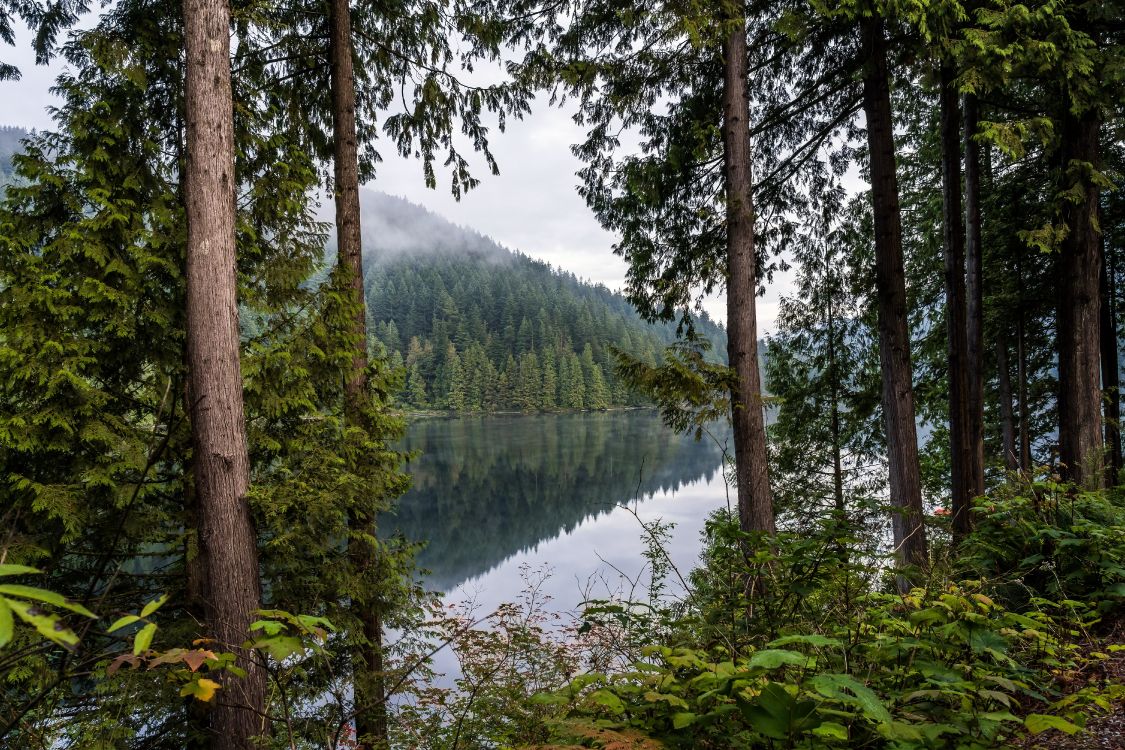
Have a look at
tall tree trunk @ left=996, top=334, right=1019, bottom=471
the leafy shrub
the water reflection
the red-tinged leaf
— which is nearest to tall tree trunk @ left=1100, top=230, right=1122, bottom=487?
tall tree trunk @ left=996, top=334, right=1019, bottom=471

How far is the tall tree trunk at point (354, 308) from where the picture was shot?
14.2 feet

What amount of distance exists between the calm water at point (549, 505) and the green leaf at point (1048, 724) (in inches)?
260

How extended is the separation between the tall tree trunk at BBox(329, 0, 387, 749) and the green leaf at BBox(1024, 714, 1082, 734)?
13.0 ft

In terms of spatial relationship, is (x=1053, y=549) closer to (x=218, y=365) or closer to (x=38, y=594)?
(x=38, y=594)

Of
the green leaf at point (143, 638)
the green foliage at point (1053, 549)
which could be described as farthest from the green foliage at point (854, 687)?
the green leaf at point (143, 638)

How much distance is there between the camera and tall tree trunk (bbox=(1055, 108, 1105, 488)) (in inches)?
218

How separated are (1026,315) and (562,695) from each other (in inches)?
403

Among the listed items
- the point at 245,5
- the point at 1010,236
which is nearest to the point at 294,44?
the point at 245,5

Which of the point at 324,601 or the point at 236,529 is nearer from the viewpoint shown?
the point at 236,529

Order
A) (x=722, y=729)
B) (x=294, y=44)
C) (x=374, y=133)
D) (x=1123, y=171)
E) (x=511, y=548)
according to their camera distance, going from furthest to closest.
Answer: (x=511, y=548), (x=1123, y=171), (x=374, y=133), (x=294, y=44), (x=722, y=729)

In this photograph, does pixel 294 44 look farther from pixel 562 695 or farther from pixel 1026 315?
pixel 1026 315

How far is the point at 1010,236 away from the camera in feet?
27.1

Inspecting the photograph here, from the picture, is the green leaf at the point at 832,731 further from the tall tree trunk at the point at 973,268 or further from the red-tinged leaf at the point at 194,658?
the tall tree trunk at the point at 973,268

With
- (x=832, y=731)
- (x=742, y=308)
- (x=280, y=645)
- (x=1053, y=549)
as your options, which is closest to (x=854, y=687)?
(x=832, y=731)
